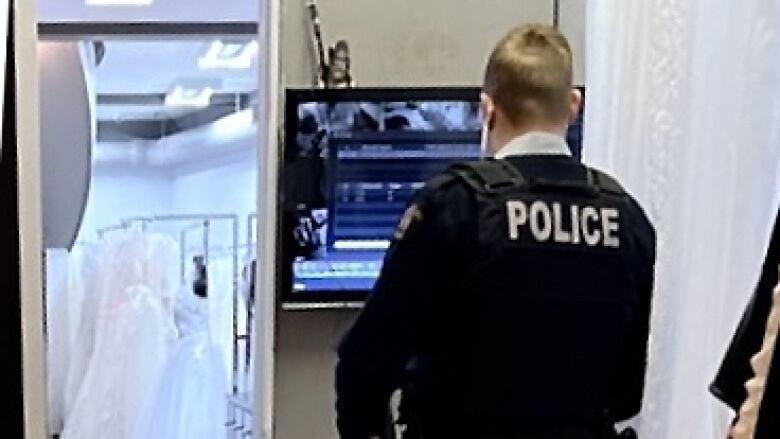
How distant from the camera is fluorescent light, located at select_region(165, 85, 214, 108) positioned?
6703 millimetres

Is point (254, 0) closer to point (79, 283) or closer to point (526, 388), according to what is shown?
point (79, 283)

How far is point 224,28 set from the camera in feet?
12.2

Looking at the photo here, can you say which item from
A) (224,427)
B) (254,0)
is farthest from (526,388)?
(224,427)

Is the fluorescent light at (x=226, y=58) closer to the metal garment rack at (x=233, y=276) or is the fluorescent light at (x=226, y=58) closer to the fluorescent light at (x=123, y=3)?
the metal garment rack at (x=233, y=276)

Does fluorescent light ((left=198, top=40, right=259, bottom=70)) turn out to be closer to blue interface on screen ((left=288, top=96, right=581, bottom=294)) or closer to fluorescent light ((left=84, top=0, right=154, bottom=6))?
fluorescent light ((left=84, top=0, right=154, bottom=6))

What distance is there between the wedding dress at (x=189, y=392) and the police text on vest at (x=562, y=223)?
313 centimetres

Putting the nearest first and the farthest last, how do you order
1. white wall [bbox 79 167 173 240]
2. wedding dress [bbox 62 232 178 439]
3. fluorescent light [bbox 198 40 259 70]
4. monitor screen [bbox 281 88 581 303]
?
monitor screen [bbox 281 88 581 303], wedding dress [bbox 62 232 178 439], fluorescent light [bbox 198 40 259 70], white wall [bbox 79 167 173 240]

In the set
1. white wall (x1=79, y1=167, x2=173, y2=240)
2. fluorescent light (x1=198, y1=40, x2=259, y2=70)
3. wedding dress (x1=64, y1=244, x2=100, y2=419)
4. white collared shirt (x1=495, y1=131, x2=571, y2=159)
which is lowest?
wedding dress (x1=64, y1=244, x2=100, y2=419)

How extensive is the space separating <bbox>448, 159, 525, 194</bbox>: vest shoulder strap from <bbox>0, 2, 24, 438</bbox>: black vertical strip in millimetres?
1137

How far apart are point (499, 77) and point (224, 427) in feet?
10.9

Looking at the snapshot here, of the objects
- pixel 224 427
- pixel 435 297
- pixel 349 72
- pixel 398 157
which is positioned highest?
pixel 349 72

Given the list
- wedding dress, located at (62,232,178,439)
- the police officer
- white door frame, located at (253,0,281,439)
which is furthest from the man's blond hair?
wedding dress, located at (62,232,178,439)

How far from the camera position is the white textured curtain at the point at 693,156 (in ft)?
6.31

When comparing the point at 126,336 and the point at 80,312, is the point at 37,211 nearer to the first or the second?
the point at 126,336
